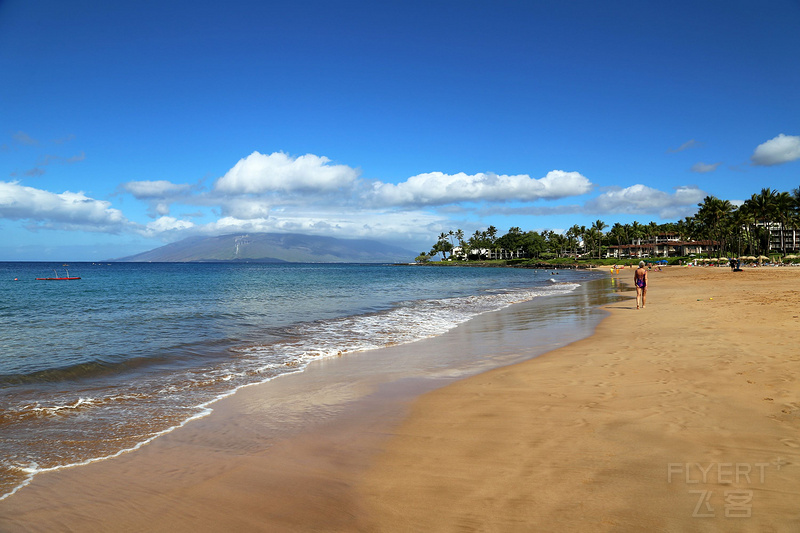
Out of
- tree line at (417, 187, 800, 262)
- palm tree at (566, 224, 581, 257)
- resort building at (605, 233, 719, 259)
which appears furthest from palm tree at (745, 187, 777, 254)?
palm tree at (566, 224, 581, 257)

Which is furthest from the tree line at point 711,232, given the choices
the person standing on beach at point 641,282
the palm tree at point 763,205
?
the person standing on beach at point 641,282

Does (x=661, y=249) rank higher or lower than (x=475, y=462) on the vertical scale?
higher

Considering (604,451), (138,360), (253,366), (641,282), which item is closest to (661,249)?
(641,282)

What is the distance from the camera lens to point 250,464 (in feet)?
16.6

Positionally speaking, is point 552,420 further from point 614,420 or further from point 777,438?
point 777,438

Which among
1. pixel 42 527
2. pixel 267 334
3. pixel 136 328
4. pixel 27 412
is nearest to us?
pixel 42 527

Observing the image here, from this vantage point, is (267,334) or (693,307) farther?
(693,307)

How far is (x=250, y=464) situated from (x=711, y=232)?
12731 centimetres

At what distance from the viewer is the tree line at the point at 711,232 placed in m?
89.6

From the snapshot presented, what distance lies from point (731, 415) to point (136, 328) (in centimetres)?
1883

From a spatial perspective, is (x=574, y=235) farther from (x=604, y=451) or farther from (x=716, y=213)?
(x=604, y=451)

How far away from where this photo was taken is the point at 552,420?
19.4ft

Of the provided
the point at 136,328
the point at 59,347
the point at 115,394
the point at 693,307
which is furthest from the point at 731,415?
the point at 136,328

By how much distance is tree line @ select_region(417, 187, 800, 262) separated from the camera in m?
89.6
